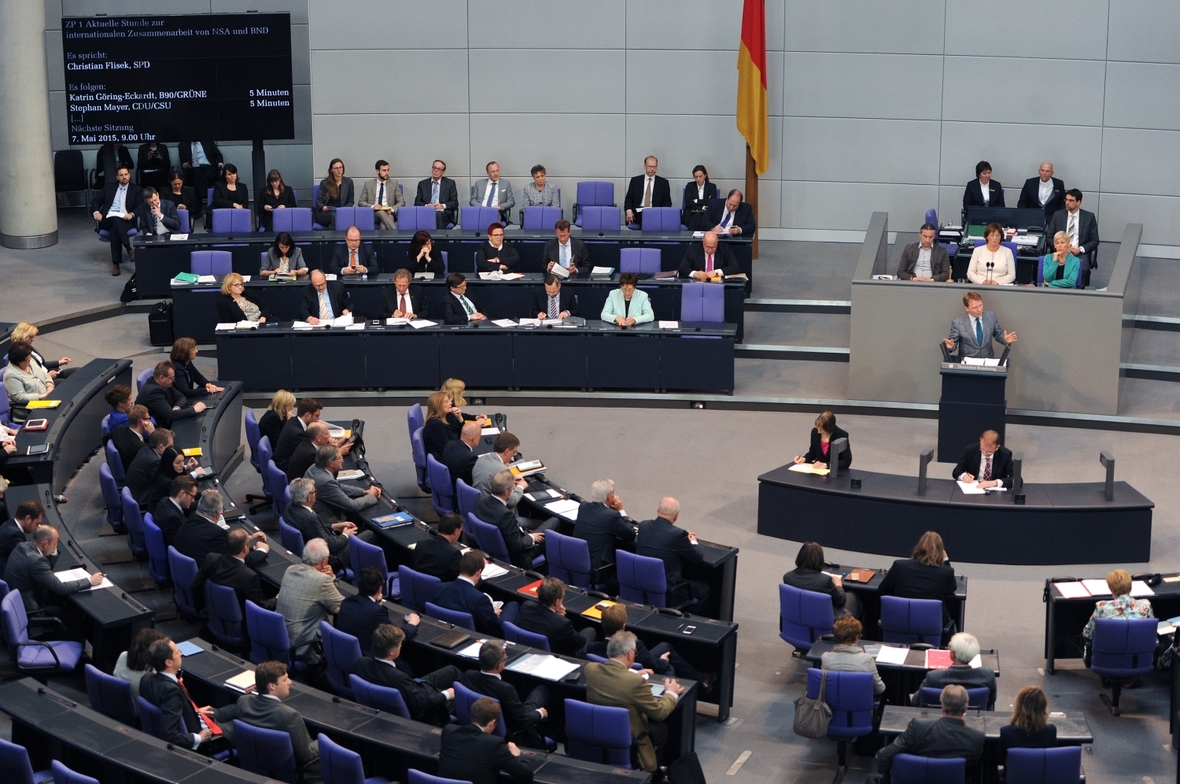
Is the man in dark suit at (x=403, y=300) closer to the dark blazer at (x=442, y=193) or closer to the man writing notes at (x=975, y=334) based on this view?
the dark blazer at (x=442, y=193)

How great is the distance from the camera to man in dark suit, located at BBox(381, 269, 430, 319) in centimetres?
1555

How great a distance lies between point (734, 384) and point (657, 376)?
83 centimetres

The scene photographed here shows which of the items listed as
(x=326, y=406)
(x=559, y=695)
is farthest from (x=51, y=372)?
(x=559, y=695)

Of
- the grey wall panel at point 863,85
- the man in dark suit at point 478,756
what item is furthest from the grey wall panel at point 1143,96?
the man in dark suit at point 478,756

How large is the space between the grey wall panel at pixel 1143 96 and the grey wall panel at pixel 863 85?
84.0 inches

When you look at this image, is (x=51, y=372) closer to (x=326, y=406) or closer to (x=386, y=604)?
(x=326, y=406)

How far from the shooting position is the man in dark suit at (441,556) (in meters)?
9.77

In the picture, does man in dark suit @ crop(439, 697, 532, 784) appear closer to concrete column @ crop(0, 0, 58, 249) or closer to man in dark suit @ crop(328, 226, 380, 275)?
man in dark suit @ crop(328, 226, 380, 275)

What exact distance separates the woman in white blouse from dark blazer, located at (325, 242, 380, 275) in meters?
6.48

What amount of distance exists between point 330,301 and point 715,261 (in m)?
4.25

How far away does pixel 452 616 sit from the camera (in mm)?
9125

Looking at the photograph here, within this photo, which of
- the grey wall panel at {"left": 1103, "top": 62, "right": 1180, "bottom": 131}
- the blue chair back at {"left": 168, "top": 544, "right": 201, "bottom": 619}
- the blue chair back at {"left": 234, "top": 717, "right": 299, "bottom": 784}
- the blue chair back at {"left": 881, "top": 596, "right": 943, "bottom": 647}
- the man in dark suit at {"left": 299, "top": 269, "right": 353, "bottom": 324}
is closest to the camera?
the blue chair back at {"left": 234, "top": 717, "right": 299, "bottom": 784}

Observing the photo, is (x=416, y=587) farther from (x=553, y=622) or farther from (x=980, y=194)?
(x=980, y=194)

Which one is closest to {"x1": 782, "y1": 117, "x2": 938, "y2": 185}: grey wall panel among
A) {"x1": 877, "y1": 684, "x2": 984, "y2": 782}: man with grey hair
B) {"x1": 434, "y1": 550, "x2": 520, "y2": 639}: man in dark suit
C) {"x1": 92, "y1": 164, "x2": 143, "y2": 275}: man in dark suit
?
{"x1": 92, "y1": 164, "x2": 143, "y2": 275}: man in dark suit
